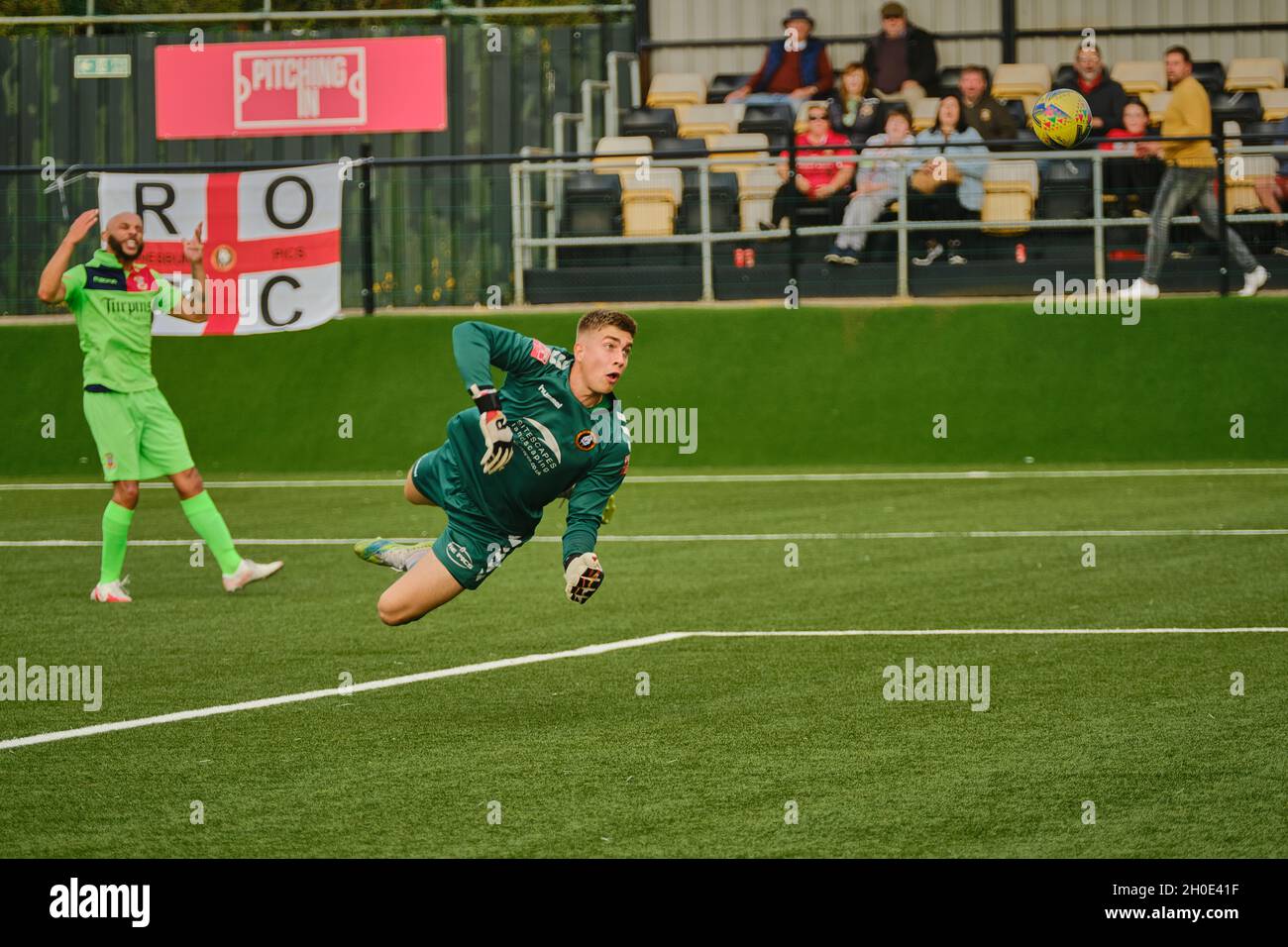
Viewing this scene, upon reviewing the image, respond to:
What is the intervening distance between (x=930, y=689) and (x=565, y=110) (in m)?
16.6

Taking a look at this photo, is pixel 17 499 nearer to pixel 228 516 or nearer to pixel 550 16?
pixel 228 516

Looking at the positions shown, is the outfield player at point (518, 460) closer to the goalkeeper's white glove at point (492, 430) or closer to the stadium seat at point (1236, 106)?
the goalkeeper's white glove at point (492, 430)

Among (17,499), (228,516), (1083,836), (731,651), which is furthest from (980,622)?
(17,499)

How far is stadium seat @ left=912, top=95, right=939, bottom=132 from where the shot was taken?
69.5ft

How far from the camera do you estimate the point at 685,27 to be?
24453 millimetres

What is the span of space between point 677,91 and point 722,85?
678 mm

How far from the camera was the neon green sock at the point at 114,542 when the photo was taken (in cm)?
1166

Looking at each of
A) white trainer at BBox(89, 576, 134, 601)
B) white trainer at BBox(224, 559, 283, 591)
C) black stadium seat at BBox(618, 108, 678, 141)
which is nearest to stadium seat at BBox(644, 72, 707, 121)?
black stadium seat at BBox(618, 108, 678, 141)

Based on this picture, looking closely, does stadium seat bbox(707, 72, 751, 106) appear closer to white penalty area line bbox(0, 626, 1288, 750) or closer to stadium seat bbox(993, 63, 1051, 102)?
stadium seat bbox(993, 63, 1051, 102)

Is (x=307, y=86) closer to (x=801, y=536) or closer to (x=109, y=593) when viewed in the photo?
(x=801, y=536)

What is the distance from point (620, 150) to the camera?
20828mm

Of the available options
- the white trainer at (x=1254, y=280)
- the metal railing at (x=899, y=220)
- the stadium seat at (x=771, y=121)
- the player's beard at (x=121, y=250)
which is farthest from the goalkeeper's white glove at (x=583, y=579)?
the stadium seat at (x=771, y=121)

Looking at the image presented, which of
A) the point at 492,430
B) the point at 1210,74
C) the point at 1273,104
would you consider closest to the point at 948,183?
the point at 1273,104

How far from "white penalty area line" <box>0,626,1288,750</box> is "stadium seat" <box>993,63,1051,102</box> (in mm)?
13229
